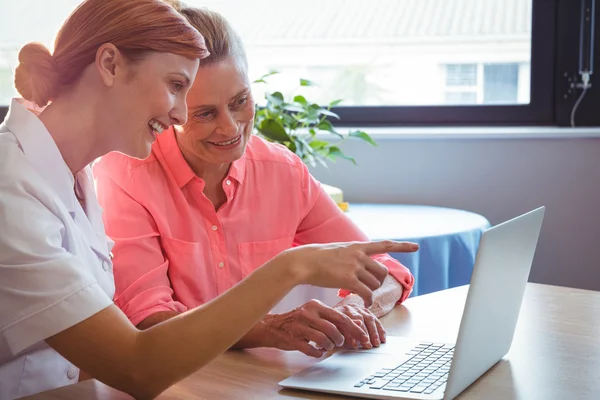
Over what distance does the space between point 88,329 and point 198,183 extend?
2.04 ft

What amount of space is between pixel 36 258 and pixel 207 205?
0.62m

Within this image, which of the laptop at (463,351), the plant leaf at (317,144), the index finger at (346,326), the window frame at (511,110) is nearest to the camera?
the laptop at (463,351)

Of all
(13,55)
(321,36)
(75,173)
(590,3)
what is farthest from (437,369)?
(13,55)

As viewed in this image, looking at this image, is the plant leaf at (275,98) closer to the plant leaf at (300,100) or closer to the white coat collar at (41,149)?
the plant leaf at (300,100)

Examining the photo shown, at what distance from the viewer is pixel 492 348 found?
1115 mm

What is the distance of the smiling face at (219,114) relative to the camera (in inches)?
60.3

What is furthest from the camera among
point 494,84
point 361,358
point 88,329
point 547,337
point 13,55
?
point 13,55

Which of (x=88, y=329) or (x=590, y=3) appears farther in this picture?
(x=590, y=3)

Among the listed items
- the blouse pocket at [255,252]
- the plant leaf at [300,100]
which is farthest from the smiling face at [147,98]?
the plant leaf at [300,100]

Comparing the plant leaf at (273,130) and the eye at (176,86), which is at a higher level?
the eye at (176,86)

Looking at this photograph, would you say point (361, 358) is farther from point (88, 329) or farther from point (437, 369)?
point (88, 329)

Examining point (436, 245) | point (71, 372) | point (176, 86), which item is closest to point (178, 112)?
point (176, 86)

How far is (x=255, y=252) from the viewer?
166 cm

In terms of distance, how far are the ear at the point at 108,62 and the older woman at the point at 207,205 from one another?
1.24 feet
